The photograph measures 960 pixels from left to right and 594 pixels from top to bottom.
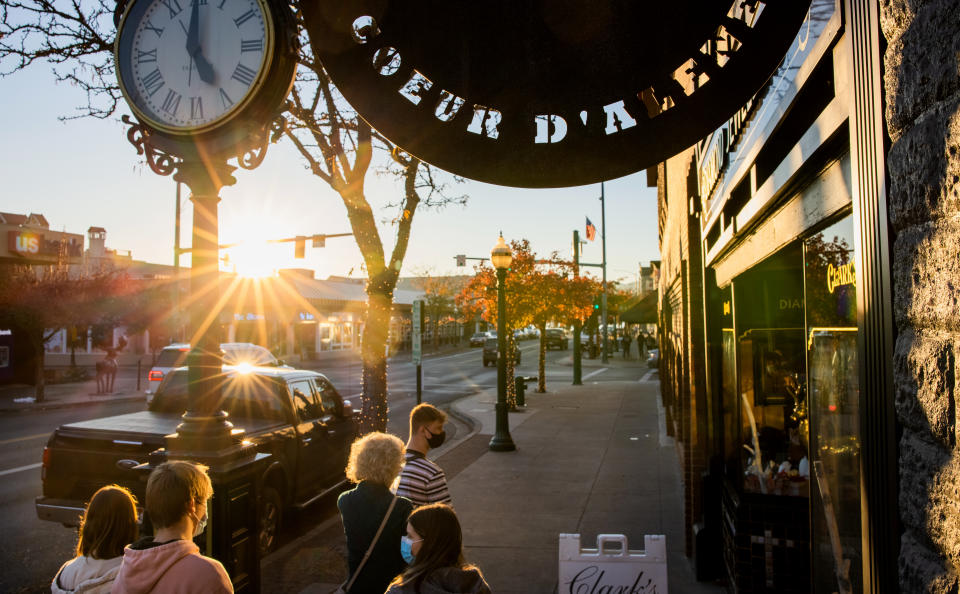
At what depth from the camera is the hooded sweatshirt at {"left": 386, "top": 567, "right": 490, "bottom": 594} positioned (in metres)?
2.78

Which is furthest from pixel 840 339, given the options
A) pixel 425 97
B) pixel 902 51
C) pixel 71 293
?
pixel 71 293

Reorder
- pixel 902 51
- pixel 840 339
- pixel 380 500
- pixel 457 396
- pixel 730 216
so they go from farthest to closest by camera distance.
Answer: pixel 457 396 < pixel 730 216 < pixel 380 500 < pixel 840 339 < pixel 902 51

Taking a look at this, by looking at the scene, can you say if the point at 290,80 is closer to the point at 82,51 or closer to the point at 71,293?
the point at 82,51

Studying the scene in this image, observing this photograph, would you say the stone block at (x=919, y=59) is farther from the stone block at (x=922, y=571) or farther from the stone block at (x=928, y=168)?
the stone block at (x=922, y=571)

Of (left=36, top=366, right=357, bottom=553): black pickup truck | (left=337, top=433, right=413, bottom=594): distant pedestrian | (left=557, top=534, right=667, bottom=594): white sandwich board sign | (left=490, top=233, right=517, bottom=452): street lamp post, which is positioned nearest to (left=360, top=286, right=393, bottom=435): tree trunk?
(left=36, top=366, right=357, bottom=553): black pickup truck

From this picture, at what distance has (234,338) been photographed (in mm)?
41375

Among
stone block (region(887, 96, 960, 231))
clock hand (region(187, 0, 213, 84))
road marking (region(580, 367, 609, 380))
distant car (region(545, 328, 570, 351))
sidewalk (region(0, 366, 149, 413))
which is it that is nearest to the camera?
stone block (region(887, 96, 960, 231))

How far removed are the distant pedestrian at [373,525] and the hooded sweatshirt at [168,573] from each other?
0.98 metres

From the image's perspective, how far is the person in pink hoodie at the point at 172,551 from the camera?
2672 mm

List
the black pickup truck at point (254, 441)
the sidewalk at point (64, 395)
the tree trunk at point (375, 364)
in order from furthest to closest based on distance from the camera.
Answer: the sidewalk at point (64, 395)
the tree trunk at point (375, 364)
the black pickup truck at point (254, 441)

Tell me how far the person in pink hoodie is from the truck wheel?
3.98 metres

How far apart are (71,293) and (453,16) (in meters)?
25.9

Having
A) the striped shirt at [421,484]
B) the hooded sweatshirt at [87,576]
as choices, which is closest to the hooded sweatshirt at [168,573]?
the hooded sweatshirt at [87,576]

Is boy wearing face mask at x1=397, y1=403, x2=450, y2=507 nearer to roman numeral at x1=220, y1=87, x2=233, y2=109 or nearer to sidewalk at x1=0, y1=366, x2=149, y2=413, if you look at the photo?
roman numeral at x1=220, y1=87, x2=233, y2=109
